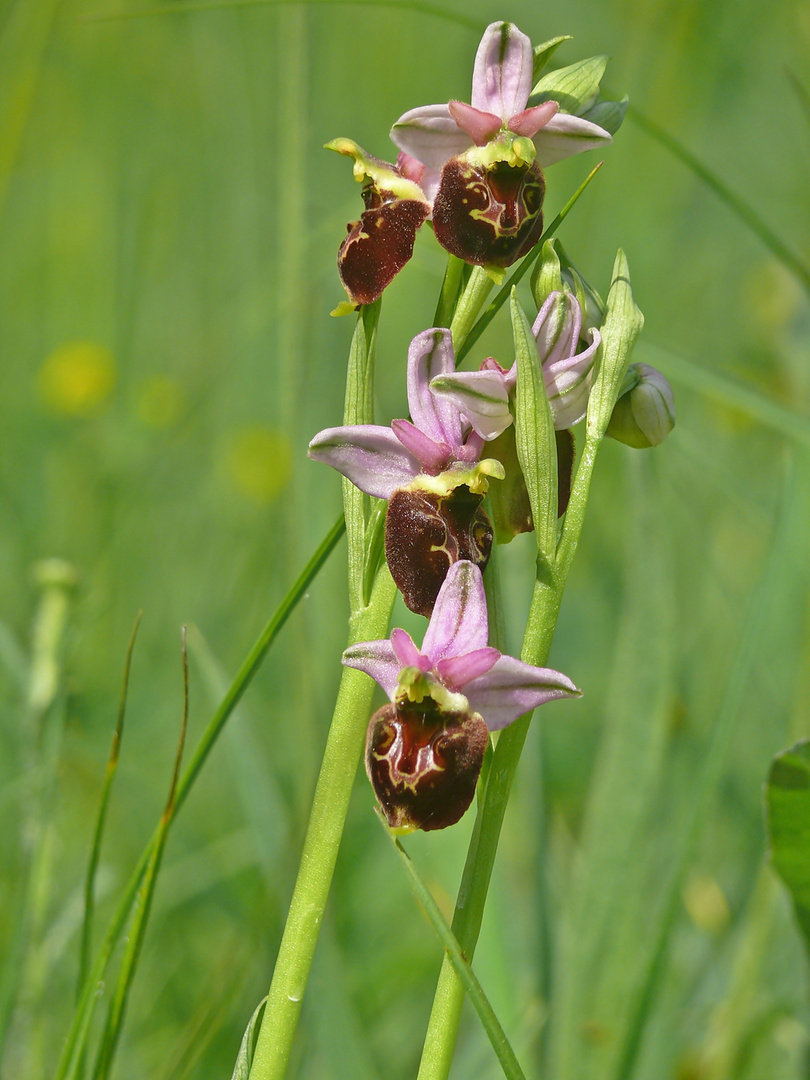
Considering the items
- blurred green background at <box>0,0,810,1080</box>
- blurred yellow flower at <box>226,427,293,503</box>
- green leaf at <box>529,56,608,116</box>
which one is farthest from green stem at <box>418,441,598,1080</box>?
blurred yellow flower at <box>226,427,293,503</box>

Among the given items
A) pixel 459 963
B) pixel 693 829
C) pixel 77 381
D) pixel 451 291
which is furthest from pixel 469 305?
pixel 77 381

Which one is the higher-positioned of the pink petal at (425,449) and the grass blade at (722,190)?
the grass blade at (722,190)

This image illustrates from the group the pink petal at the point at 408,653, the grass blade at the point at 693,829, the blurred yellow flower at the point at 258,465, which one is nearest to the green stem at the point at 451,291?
the pink petal at the point at 408,653

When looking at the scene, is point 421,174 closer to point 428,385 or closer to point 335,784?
point 428,385

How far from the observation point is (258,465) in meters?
2.74

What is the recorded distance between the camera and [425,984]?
1.75 meters

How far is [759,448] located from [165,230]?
77.3 inches

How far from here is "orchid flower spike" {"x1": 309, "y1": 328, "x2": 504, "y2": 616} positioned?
3.16 feet

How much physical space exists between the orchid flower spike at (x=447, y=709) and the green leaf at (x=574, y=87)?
490 mm

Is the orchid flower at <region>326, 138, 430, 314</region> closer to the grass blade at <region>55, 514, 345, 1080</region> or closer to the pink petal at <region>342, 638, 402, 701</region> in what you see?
the grass blade at <region>55, 514, 345, 1080</region>

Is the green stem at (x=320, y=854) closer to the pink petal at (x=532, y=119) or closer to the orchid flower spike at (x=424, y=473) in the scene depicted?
the orchid flower spike at (x=424, y=473)

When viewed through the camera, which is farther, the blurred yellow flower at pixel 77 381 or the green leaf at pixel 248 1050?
the blurred yellow flower at pixel 77 381

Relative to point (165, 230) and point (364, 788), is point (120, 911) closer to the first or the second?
point (364, 788)

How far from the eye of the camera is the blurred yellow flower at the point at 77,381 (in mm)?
2789
